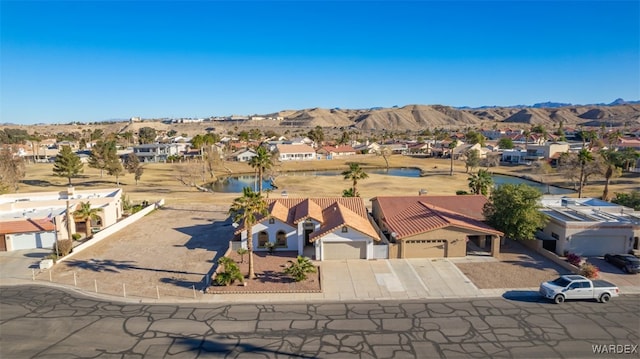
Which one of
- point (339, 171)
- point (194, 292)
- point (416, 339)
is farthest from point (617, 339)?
point (339, 171)

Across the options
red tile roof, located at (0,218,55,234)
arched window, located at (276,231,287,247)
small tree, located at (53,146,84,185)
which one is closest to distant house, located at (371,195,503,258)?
arched window, located at (276,231,287,247)

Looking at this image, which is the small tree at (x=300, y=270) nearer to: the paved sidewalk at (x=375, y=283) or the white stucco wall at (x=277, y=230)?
the paved sidewalk at (x=375, y=283)

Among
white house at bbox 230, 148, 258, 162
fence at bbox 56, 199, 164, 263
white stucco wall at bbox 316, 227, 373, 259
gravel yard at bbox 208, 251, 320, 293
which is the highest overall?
white house at bbox 230, 148, 258, 162

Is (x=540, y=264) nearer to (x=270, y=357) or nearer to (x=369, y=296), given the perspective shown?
(x=369, y=296)

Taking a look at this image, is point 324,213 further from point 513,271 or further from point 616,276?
point 616,276

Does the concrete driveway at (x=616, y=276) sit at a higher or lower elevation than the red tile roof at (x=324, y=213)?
lower

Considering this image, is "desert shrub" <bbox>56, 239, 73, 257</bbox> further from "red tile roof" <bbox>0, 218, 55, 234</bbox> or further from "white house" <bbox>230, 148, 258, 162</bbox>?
"white house" <bbox>230, 148, 258, 162</bbox>

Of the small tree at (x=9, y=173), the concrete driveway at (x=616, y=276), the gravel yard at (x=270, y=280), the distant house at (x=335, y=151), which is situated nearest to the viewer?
the gravel yard at (x=270, y=280)

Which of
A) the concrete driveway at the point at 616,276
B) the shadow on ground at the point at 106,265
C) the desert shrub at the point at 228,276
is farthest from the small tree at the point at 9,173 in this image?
the concrete driveway at the point at 616,276
